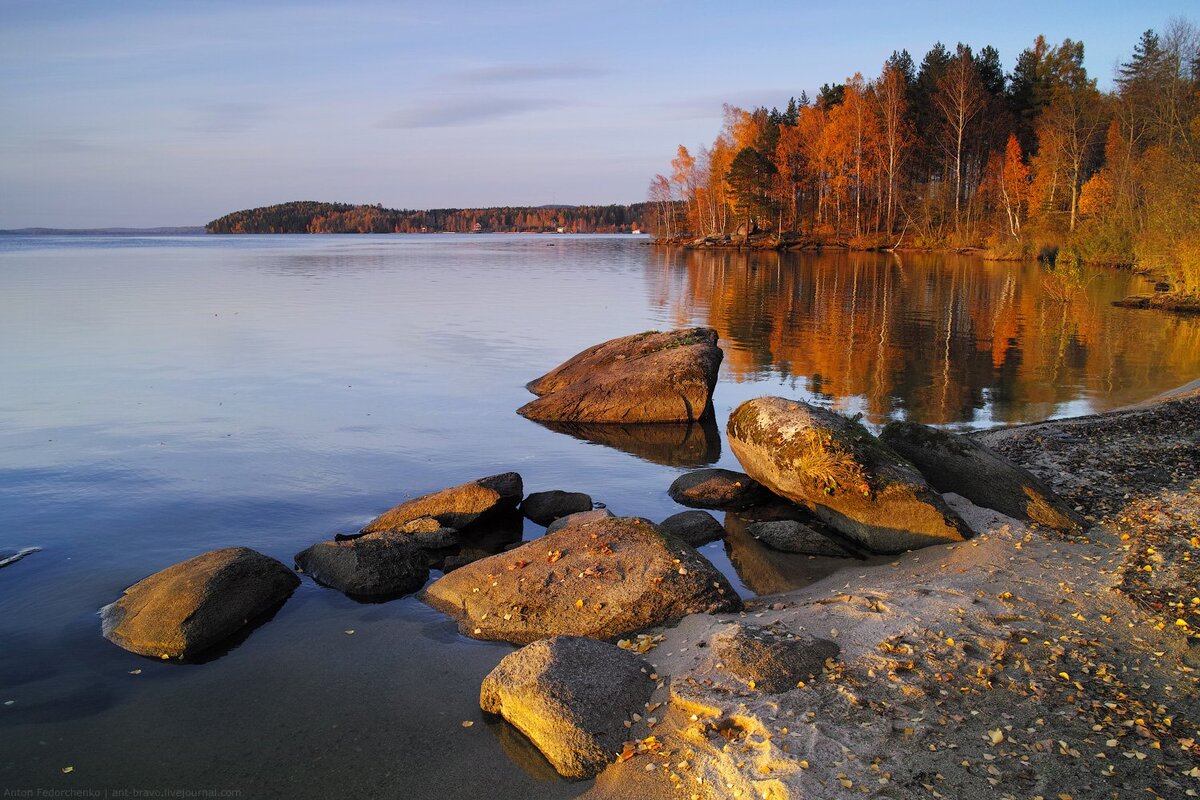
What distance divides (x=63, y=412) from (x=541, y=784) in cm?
1721


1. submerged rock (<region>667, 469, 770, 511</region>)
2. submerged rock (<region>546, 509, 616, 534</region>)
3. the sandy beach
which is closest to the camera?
the sandy beach

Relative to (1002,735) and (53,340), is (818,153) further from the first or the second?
(1002,735)

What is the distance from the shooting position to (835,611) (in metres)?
8.34

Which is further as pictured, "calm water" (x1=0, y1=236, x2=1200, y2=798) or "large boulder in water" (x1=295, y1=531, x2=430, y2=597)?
"large boulder in water" (x1=295, y1=531, x2=430, y2=597)

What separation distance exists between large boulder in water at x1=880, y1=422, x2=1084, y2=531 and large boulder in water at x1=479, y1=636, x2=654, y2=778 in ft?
20.3

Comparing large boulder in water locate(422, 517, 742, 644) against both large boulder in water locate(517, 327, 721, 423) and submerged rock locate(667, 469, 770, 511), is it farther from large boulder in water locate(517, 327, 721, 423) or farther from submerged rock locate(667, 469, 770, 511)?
large boulder in water locate(517, 327, 721, 423)

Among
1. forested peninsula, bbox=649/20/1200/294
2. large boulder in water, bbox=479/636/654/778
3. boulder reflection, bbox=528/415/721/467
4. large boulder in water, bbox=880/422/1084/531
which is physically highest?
forested peninsula, bbox=649/20/1200/294

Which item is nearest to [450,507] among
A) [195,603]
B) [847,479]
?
[195,603]

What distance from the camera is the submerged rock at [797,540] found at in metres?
11.0

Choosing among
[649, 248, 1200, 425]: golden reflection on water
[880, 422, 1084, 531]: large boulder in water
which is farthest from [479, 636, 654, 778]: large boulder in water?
[649, 248, 1200, 425]: golden reflection on water

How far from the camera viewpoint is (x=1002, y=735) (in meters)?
6.09

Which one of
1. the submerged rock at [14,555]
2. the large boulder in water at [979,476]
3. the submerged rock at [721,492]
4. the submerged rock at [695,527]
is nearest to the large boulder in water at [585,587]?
the submerged rock at [695,527]

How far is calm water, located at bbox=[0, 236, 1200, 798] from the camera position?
712cm

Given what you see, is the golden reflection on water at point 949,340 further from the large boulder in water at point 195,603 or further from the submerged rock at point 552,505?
the large boulder in water at point 195,603
